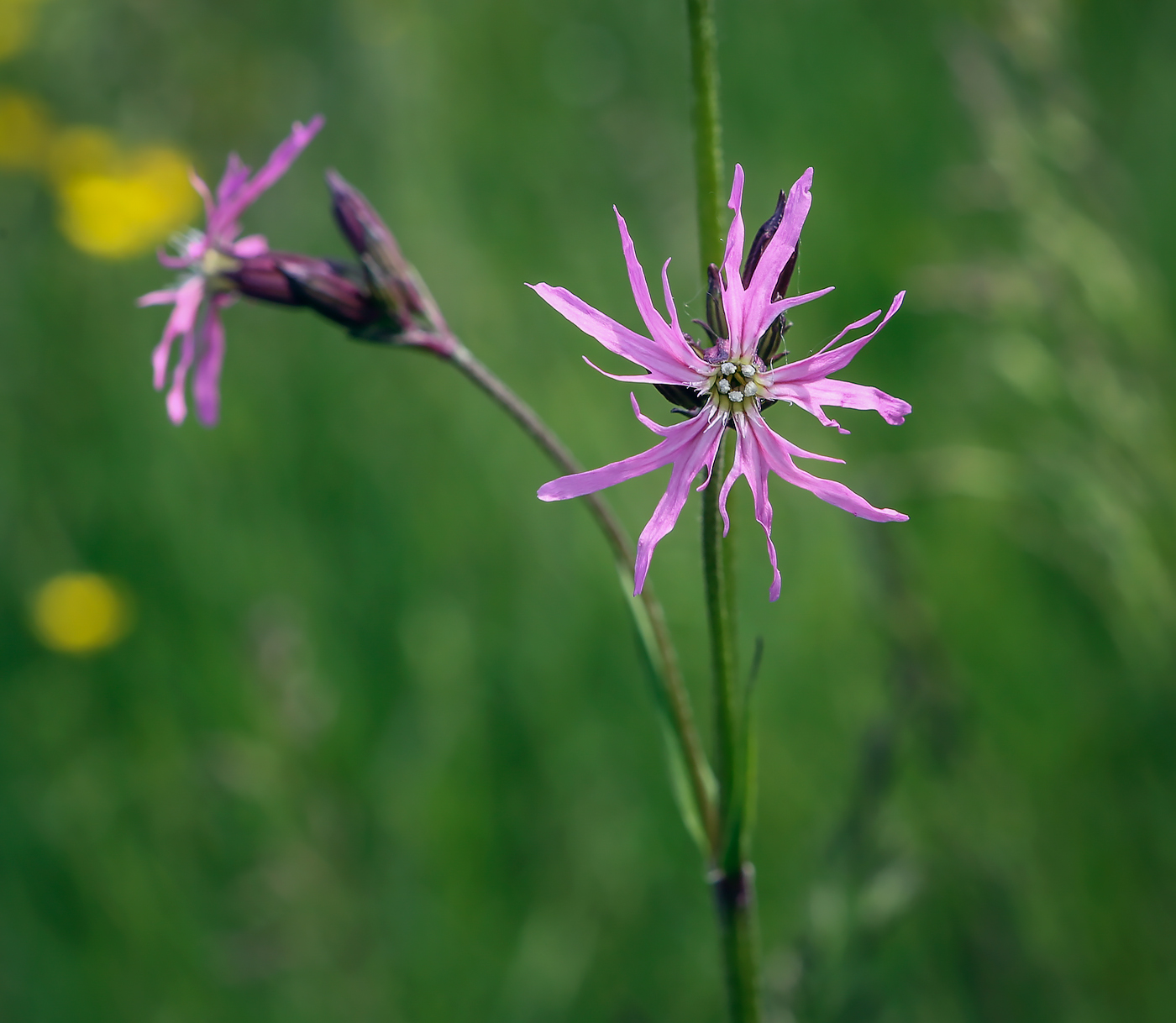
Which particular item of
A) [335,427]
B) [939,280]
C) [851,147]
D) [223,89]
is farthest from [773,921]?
[223,89]

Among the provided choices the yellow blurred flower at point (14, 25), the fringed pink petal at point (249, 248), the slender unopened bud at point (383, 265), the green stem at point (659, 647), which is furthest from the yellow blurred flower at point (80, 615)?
the yellow blurred flower at point (14, 25)

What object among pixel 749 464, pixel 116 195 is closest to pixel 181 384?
pixel 749 464

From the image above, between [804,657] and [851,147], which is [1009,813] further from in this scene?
[851,147]

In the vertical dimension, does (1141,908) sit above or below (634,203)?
below

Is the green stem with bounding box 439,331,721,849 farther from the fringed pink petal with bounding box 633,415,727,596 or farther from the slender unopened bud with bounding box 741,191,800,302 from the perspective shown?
the slender unopened bud with bounding box 741,191,800,302

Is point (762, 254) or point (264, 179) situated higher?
point (264, 179)

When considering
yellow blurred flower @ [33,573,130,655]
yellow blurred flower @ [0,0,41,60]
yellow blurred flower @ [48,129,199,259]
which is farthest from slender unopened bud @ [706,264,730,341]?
yellow blurred flower @ [0,0,41,60]

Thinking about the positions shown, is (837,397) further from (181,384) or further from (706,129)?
(181,384)
